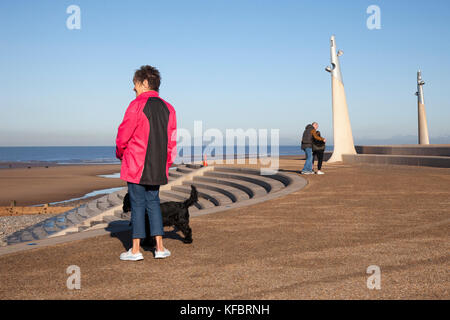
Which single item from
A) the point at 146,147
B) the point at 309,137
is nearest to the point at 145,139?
the point at 146,147

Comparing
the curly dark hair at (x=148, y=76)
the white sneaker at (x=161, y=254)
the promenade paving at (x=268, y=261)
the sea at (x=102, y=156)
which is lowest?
the sea at (x=102, y=156)

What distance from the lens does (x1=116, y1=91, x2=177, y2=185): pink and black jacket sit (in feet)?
13.7

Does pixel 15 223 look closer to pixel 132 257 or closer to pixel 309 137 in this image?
pixel 309 137

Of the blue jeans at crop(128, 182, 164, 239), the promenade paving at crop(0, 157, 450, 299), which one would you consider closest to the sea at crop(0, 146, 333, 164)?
the promenade paving at crop(0, 157, 450, 299)

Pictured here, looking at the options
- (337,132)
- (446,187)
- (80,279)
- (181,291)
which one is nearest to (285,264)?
(181,291)

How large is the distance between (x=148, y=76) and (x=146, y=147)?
30.7 inches

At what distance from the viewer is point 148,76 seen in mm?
4402

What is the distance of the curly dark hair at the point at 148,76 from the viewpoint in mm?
4402

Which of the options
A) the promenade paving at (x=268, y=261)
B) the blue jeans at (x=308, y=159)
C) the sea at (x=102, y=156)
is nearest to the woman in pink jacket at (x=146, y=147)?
the promenade paving at (x=268, y=261)

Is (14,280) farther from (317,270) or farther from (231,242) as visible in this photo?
(317,270)

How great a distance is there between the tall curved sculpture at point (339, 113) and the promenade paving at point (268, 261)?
1666cm

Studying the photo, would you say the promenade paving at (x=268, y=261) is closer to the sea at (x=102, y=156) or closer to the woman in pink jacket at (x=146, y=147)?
the woman in pink jacket at (x=146, y=147)

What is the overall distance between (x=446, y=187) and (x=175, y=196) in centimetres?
840

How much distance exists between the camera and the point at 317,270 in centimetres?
399
